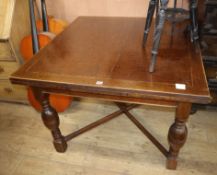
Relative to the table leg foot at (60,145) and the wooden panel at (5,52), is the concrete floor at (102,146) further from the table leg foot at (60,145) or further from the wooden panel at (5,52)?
the wooden panel at (5,52)

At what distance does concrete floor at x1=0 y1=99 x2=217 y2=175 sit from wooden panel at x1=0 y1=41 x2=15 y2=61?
46 centimetres

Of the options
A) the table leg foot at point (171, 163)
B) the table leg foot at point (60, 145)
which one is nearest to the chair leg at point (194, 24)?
the table leg foot at point (171, 163)

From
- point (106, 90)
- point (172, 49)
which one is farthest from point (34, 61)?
point (172, 49)

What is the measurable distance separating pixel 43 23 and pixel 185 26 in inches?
37.9

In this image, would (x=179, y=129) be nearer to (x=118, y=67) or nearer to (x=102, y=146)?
(x=118, y=67)

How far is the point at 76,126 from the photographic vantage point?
160 centimetres

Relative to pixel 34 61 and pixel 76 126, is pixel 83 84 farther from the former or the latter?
pixel 76 126

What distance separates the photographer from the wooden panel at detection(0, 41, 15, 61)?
4.91 ft

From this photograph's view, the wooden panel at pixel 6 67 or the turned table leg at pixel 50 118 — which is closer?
the turned table leg at pixel 50 118

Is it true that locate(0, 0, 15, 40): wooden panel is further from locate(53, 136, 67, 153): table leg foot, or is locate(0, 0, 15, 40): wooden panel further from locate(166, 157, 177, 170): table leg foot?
locate(166, 157, 177, 170): table leg foot

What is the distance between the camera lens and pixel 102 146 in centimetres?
145

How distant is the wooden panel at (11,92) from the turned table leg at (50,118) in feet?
1.96

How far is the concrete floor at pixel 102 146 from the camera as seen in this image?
1.31 meters

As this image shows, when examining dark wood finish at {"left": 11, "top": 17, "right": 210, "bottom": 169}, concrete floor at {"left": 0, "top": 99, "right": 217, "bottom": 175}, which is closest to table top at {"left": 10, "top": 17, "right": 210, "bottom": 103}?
dark wood finish at {"left": 11, "top": 17, "right": 210, "bottom": 169}
